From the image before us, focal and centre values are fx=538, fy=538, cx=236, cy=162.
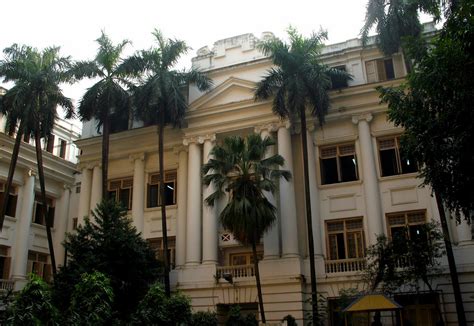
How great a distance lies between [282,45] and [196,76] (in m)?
5.82

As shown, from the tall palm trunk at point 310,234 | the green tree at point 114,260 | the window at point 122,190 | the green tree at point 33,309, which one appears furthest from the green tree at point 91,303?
the window at point 122,190

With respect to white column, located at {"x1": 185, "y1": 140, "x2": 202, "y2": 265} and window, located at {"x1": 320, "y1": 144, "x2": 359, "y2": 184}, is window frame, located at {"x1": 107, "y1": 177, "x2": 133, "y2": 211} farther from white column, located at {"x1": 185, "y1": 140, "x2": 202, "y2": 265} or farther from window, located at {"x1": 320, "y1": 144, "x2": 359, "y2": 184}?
window, located at {"x1": 320, "y1": 144, "x2": 359, "y2": 184}

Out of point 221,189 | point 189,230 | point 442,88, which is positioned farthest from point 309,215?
point 442,88

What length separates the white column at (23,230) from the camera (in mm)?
34531

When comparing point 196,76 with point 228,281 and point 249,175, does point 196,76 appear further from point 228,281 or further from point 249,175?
point 228,281

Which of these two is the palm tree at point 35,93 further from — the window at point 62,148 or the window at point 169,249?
the window at point 62,148

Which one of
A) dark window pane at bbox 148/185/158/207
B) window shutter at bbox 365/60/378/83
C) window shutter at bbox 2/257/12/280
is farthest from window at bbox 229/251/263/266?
window shutter at bbox 2/257/12/280

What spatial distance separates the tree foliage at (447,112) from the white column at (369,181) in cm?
1098

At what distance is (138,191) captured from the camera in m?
32.9

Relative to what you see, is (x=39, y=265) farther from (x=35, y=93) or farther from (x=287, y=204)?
(x=287, y=204)

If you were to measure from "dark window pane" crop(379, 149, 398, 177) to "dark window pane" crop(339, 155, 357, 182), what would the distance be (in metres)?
1.47

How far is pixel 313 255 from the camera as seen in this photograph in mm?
25000

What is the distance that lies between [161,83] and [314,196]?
10293 millimetres

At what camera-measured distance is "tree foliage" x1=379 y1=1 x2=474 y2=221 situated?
13578mm
